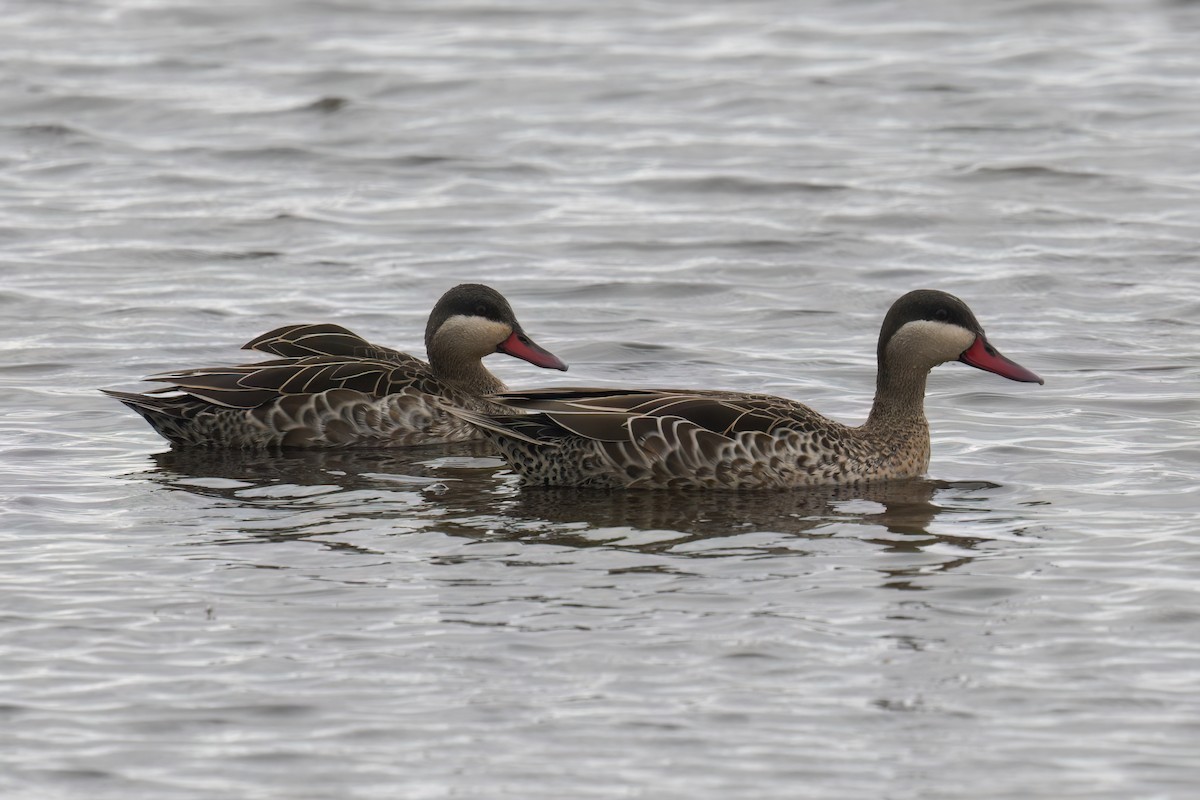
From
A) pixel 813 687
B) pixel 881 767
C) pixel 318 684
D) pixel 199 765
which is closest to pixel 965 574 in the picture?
pixel 813 687

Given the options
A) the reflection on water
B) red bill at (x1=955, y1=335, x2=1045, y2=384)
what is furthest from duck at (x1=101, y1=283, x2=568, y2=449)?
red bill at (x1=955, y1=335, x2=1045, y2=384)

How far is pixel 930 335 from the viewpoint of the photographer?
1133cm

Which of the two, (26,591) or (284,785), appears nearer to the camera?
(284,785)

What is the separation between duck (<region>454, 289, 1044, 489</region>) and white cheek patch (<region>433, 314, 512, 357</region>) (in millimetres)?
1024

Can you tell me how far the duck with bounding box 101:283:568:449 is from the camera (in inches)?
465

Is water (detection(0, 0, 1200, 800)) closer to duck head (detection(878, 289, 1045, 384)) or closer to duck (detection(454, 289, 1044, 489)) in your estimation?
duck (detection(454, 289, 1044, 489))

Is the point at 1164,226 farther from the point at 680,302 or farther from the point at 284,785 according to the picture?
the point at 284,785

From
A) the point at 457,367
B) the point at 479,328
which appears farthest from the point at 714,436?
the point at 457,367

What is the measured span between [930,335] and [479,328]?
2607 millimetres

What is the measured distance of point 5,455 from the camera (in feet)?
37.1

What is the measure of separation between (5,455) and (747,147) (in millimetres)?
10936

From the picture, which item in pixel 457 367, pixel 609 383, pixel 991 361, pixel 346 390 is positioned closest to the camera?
pixel 991 361

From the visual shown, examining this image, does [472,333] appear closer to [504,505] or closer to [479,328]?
[479,328]

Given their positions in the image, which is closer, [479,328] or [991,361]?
[991,361]
